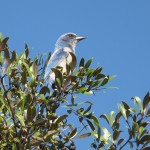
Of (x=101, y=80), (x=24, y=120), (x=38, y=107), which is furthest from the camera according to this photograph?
(x=101, y=80)

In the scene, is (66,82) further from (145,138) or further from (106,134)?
(145,138)

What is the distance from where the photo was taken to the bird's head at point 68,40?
7219mm

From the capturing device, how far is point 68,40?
7441 millimetres

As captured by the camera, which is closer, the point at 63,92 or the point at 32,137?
the point at 32,137

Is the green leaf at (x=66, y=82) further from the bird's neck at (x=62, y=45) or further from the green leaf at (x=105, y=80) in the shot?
the bird's neck at (x=62, y=45)

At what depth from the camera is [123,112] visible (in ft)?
10.5

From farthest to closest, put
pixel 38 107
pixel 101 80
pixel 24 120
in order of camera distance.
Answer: pixel 101 80, pixel 38 107, pixel 24 120

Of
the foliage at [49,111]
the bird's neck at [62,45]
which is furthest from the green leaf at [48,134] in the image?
the bird's neck at [62,45]

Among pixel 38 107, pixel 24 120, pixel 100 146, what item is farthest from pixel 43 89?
pixel 100 146

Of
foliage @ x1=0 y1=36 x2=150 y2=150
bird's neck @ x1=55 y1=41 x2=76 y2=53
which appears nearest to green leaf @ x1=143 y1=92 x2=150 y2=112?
foliage @ x1=0 y1=36 x2=150 y2=150

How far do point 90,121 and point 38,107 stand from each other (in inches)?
15.9

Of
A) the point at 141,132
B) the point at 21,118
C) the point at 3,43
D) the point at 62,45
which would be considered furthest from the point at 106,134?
the point at 62,45

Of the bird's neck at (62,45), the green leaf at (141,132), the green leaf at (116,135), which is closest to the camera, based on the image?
the green leaf at (141,132)

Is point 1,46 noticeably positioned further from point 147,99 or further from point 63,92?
point 147,99
